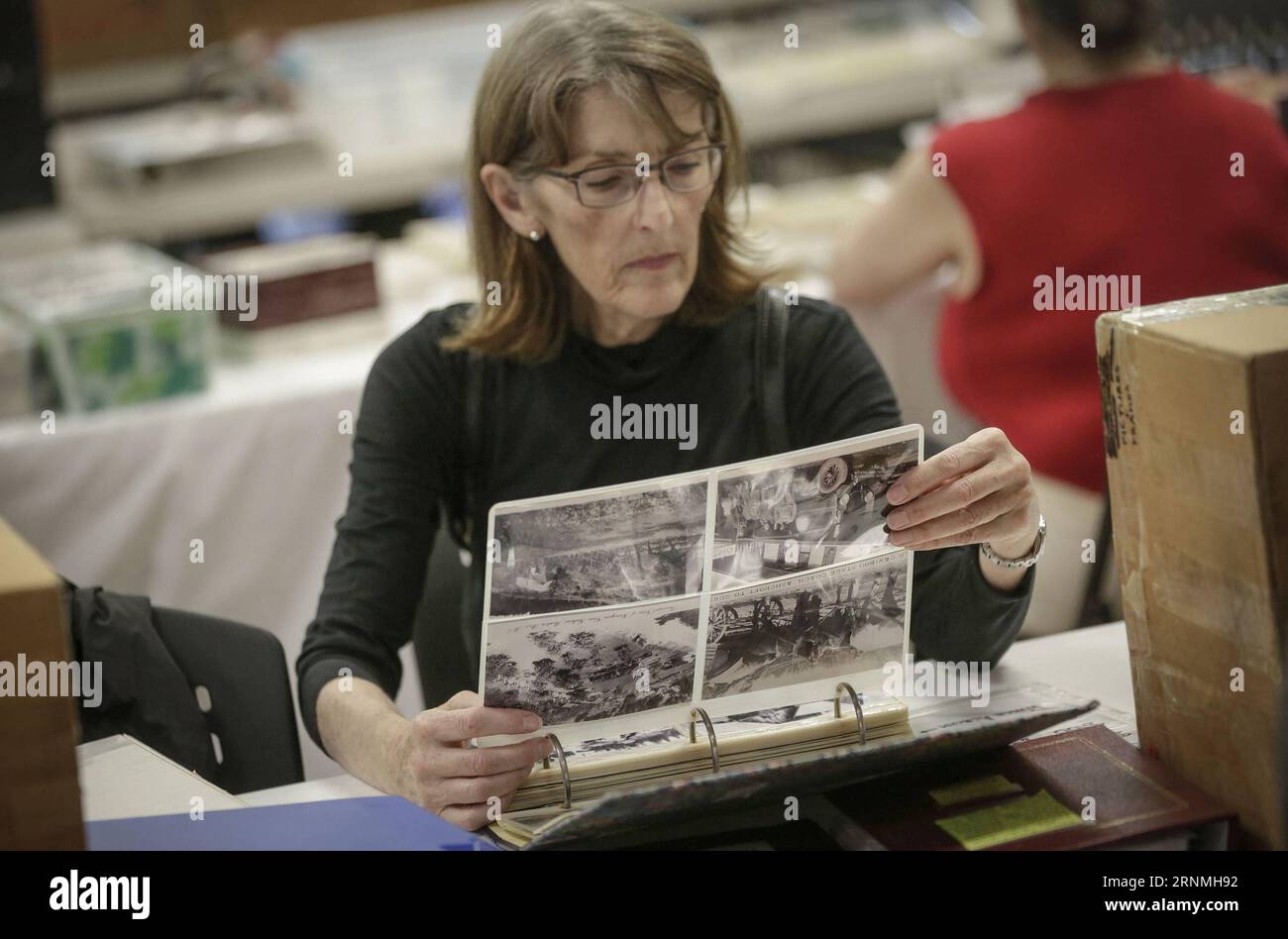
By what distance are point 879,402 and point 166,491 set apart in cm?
147

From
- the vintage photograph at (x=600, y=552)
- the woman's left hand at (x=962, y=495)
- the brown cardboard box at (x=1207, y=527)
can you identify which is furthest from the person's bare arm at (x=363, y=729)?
the brown cardboard box at (x=1207, y=527)

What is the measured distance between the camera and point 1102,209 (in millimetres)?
2402

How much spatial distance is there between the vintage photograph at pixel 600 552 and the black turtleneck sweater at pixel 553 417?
49cm

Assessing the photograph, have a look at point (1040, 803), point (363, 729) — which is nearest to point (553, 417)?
point (363, 729)

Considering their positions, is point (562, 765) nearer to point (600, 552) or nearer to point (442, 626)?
point (600, 552)

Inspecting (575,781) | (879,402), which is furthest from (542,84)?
(575,781)

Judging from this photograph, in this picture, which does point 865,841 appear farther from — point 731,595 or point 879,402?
point 879,402

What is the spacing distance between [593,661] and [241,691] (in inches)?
22.6

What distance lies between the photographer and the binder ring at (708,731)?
1.24 m

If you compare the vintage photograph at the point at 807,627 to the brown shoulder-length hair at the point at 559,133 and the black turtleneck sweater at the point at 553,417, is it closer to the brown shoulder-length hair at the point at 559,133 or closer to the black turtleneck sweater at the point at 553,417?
the black turtleneck sweater at the point at 553,417

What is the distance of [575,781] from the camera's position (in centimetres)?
125

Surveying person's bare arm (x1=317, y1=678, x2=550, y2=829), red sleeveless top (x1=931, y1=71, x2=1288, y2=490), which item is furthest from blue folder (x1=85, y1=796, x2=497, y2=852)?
red sleeveless top (x1=931, y1=71, x2=1288, y2=490)

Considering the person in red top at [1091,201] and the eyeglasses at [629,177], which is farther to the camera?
the person in red top at [1091,201]
